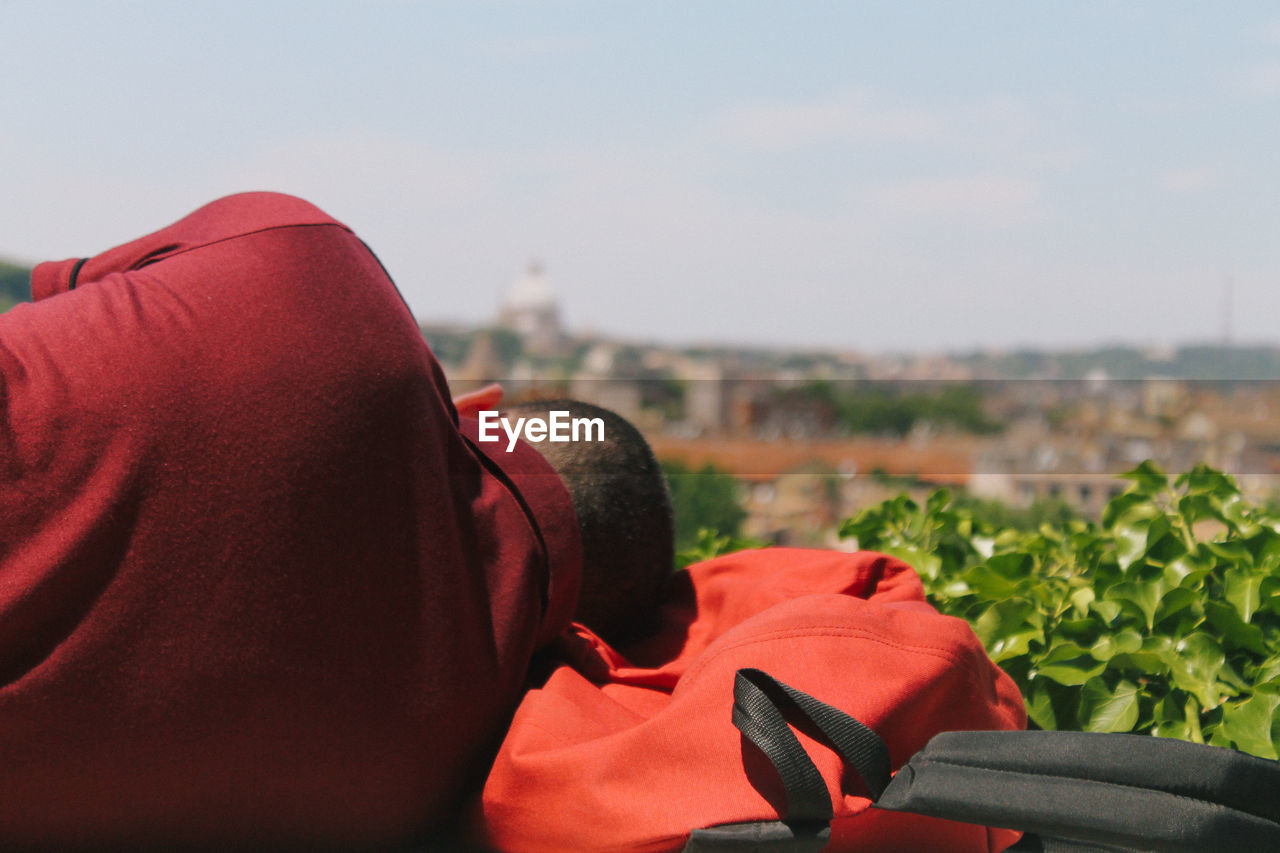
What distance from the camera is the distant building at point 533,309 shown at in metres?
75.7

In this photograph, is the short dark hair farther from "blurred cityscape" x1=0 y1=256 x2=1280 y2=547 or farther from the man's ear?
"blurred cityscape" x1=0 y1=256 x2=1280 y2=547

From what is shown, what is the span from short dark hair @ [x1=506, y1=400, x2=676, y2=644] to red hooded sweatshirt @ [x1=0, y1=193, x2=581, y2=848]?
10.9 inches

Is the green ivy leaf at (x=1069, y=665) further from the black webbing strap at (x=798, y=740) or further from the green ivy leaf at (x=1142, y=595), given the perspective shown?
the black webbing strap at (x=798, y=740)

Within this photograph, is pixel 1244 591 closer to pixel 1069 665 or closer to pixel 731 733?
pixel 1069 665

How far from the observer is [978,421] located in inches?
1506

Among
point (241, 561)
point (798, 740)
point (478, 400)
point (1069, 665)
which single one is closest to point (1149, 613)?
point (1069, 665)

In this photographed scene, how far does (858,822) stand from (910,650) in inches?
8.0

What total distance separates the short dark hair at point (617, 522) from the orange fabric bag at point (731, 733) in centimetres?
19

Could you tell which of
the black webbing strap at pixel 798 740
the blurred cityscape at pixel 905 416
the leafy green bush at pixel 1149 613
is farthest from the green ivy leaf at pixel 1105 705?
the black webbing strap at pixel 798 740

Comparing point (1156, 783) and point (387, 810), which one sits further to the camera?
point (387, 810)

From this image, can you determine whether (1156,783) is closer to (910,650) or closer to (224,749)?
(910,650)

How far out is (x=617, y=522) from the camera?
5.33ft

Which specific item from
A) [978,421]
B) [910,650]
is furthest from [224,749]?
[978,421]

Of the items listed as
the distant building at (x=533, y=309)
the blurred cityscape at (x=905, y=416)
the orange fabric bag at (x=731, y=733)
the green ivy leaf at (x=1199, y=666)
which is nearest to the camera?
the orange fabric bag at (x=731, y=733)
